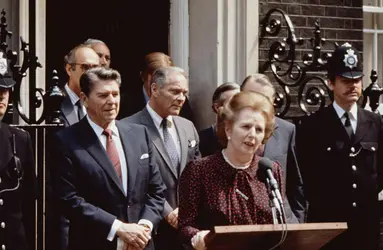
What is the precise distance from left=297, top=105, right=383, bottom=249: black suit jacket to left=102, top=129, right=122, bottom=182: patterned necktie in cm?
167

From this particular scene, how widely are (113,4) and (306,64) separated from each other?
1.84 m

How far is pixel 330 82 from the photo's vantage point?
24.1 feet

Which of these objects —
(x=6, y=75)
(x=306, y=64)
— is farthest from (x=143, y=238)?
(x=306, y=64)

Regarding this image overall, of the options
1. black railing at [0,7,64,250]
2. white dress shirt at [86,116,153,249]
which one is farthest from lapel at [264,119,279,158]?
black railing at [0,7,64,250]

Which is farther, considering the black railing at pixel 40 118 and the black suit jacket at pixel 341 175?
the black suit jacket at pixel 341 175

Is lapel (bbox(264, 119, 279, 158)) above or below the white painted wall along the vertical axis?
below

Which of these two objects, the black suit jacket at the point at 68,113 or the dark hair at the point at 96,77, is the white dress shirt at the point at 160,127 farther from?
the dark hair at the point at 96,77

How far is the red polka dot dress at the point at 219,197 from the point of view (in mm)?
5426

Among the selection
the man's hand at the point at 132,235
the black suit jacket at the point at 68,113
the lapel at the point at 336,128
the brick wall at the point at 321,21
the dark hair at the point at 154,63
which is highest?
the brick wall at the point at 321,21

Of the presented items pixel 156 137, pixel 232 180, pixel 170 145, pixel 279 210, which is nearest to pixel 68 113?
pixel 156 137

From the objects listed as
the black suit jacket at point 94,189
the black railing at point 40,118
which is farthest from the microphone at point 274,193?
the black railing at point 40,118

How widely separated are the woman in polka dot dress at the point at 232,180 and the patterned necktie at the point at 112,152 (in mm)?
778

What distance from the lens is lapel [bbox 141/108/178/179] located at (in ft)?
22.5

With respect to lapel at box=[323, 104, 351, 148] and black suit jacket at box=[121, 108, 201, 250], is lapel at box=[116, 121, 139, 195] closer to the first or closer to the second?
black suit jacket at box=[121, 108, 201, 250]
